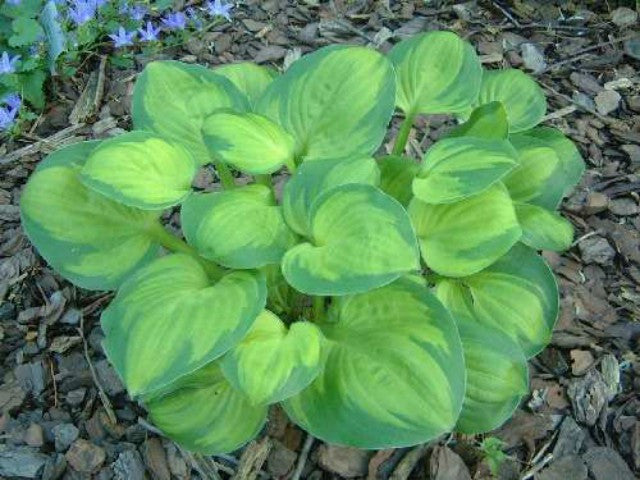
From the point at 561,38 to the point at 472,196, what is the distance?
137 centimetres

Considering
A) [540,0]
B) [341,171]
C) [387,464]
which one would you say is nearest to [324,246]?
[341,171]

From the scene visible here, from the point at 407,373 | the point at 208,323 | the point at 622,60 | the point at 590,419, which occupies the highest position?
the point at 208,323

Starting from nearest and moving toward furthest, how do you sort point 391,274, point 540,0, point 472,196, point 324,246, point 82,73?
1. point 391,274
2. point 324,246
3. point 472,196
4. point 82,73
5. point 540,0

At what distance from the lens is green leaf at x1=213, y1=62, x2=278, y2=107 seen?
181 cm

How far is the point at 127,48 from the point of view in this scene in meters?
2.64

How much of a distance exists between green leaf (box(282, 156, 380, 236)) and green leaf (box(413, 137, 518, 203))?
0.11 m

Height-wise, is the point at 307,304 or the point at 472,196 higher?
the point at 472,196

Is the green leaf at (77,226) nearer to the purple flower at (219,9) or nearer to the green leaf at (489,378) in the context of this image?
the green leaf at (489,378)

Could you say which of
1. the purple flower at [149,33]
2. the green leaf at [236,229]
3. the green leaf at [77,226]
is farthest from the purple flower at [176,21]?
the green leaf at [236,229]

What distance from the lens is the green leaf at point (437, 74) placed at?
66.2 inches

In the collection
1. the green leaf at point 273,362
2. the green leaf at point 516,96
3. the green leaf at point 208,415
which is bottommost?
the green leaf at point 208,415

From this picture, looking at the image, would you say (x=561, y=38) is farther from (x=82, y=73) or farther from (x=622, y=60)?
(x=82, y=73)

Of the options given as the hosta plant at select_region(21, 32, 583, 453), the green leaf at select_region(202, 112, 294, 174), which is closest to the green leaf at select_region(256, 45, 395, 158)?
the hosta plant at select_region(21, 32, 583, 453)

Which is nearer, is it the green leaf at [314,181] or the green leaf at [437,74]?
the green leaf at [314,181]
